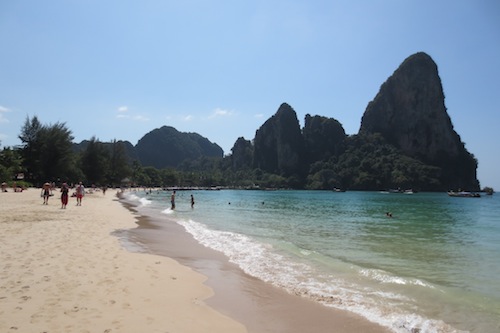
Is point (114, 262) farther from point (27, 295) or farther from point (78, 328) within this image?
point (78, 328)

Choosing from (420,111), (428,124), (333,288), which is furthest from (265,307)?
(420,111)

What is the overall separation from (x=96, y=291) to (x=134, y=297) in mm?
733

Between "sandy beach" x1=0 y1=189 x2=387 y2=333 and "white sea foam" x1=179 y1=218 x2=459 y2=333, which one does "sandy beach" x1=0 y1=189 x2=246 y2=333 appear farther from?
"white sea foam" x1=179 y1=218 x2=459 y2=333

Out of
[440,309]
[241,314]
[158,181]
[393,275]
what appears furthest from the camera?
[158,181]

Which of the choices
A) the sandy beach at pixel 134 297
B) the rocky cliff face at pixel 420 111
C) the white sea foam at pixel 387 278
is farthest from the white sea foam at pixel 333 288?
the rocky cliff face at pixel 420 111

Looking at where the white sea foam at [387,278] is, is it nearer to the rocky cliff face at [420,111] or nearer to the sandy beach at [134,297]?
the sandy beach at [134,297]

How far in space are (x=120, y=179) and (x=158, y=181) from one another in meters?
48.3

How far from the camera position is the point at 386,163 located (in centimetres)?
18300

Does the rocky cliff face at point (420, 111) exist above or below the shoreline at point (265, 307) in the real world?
above

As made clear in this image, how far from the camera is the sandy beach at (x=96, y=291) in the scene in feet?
16.8

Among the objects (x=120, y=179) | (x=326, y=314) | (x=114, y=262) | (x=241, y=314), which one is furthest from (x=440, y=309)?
(x=120, y=179)

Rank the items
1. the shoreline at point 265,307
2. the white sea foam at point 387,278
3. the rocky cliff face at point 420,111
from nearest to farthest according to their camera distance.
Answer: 1. the shoreline at point 265,307
2. the white sea foam at point 387,278
3. the rocky cliff face at point 420,111

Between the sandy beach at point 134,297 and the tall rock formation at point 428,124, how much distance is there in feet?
618

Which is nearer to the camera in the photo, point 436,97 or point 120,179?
point 120,179
